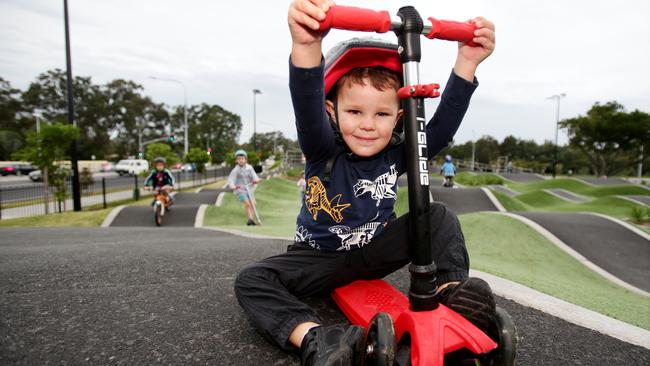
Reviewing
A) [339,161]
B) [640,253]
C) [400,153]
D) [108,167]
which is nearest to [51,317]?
[339,161]

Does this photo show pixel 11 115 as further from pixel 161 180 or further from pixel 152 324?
pixel 152 324

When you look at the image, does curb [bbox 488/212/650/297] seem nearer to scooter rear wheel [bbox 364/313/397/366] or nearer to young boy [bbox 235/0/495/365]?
young boy [bbox 235/0/495/365]

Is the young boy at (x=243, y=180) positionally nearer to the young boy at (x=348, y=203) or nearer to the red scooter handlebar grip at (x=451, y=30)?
the young boy at (x=348, y=203)

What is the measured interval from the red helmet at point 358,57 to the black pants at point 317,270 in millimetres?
771

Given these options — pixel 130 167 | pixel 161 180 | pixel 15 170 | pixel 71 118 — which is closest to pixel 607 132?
pixel 161 180

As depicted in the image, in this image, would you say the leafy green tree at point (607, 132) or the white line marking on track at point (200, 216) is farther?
the leafy green tree at point (607, 132)

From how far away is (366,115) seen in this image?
172 cm

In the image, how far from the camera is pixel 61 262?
295cm

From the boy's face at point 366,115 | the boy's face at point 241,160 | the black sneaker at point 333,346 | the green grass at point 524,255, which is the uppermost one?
the boy's face at point 366,115

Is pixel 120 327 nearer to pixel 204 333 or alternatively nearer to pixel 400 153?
pixel 204 333

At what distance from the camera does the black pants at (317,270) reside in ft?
5.31

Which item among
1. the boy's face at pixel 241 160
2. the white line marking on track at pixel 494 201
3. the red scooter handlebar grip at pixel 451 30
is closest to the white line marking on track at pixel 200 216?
the boy's face at pixel 241 160

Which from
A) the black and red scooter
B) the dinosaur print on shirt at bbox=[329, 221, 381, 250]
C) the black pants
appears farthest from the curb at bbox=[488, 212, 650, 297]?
the black and red scooter

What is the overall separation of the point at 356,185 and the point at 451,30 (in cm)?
86
